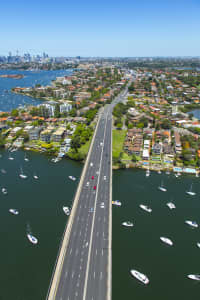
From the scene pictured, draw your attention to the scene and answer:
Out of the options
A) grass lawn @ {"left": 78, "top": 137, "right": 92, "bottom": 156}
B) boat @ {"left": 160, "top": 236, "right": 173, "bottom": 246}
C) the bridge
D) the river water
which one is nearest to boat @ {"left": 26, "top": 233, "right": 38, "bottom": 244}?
the river water

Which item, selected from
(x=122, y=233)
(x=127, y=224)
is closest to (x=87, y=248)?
(x=122, y=233)

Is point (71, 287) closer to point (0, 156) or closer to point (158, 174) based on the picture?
point (158, 174)

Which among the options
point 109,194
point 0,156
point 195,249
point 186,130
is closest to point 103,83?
point 186,130

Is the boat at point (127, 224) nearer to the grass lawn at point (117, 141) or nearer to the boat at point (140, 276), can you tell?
the boat at point (140, 276)

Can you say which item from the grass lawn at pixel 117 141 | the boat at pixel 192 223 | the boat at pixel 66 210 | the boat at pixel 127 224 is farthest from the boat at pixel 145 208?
the grass lawn at pixel 117 141

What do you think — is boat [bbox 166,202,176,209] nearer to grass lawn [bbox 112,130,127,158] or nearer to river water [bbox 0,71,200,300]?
river water [bbox 0,71,200,300]

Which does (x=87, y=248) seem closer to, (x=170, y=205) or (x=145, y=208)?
(x=145, y=208)

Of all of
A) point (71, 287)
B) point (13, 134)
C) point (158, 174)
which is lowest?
point (71, 287)
